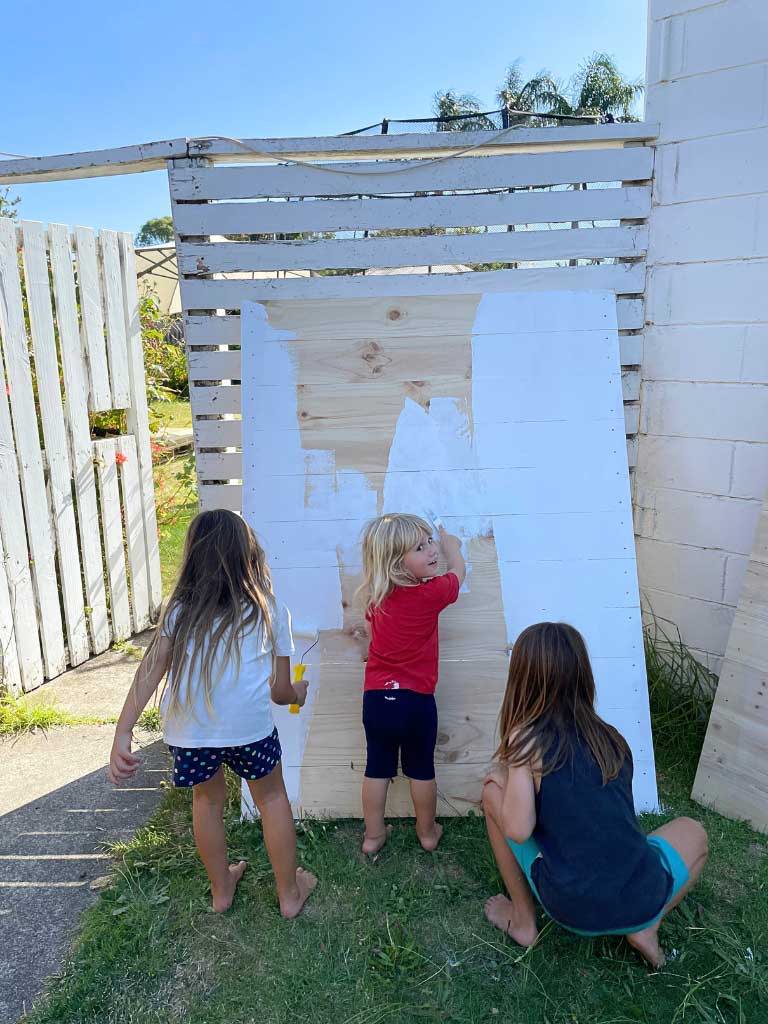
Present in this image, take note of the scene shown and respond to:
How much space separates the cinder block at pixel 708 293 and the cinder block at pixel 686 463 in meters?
0.52

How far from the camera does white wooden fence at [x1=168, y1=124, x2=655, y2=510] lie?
2998mm

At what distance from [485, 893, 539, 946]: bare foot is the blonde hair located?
99 cm

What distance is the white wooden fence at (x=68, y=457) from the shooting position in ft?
12.1

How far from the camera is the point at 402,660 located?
7.93 ft

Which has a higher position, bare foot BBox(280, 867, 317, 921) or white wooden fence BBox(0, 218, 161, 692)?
white wooden fence BBox(0, 218, 161, 692)

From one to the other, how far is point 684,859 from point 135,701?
5.30 ft

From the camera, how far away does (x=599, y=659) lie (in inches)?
105

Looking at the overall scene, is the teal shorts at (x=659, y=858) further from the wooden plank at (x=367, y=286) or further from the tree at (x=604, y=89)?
the tree at (x=604, y=89)

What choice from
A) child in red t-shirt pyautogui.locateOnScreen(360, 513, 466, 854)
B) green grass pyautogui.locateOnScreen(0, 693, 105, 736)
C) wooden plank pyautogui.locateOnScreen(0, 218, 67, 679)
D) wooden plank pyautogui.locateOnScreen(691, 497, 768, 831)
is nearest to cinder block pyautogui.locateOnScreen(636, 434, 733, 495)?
wooden plank pyautogui.locateOnScreen(691, 497, 768, 831)

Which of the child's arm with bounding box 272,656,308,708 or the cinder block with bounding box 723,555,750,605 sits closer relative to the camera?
the child's arm with bounding box 272,656,308,708

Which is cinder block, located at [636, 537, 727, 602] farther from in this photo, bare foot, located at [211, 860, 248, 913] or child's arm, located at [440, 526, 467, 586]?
bare foot, located at [211, 860, 248, 913]

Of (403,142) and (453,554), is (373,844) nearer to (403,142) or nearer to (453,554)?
(453,554)

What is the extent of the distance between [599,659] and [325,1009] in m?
1.44

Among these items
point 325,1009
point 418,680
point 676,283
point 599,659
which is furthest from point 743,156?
point 325,1009
